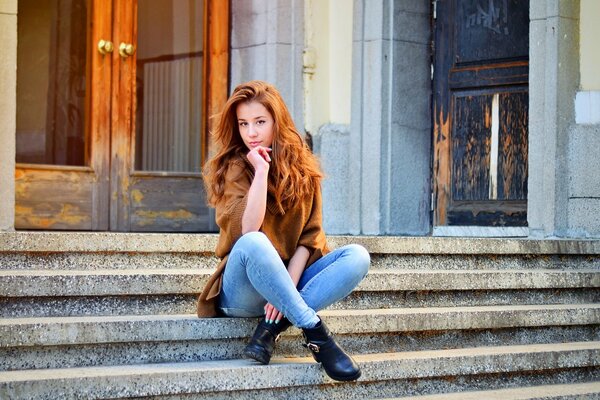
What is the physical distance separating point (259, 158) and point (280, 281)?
50 centimetres

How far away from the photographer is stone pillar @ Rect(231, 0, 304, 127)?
7.59 m

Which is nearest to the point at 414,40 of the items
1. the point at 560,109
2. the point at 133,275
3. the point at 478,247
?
the point at 560,109

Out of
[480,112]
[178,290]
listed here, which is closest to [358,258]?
[178,290]

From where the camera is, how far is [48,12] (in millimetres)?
7254

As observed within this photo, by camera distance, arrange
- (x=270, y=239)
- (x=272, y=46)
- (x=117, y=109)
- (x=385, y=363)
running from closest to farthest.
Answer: (x=270, y=239) → (x=385, y=363) → (x=117, y=109) → (x=272, y=46)

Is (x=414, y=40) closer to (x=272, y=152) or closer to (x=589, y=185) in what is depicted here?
(x=589, y=185)

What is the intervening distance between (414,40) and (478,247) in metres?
2.31

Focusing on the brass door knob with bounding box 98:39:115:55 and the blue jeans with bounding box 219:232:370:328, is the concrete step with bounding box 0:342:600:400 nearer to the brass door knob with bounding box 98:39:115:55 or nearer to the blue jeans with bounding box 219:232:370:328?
the blue jeans with bounding box 219:232:370:328

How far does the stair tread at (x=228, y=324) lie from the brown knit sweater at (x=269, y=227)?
0.39 ft

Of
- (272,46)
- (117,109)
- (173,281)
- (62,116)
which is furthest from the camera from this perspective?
(272,46)

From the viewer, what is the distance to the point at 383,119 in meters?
7.76

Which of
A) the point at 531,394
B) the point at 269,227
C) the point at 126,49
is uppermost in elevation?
the point at 126,49

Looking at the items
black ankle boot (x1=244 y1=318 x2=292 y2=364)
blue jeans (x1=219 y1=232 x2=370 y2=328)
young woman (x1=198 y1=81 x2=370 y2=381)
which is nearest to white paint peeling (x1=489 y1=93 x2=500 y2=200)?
young woman (x1=198 y1=81 x2=370 y2=381)

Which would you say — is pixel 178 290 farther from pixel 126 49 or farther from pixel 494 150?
pixel 494 150
